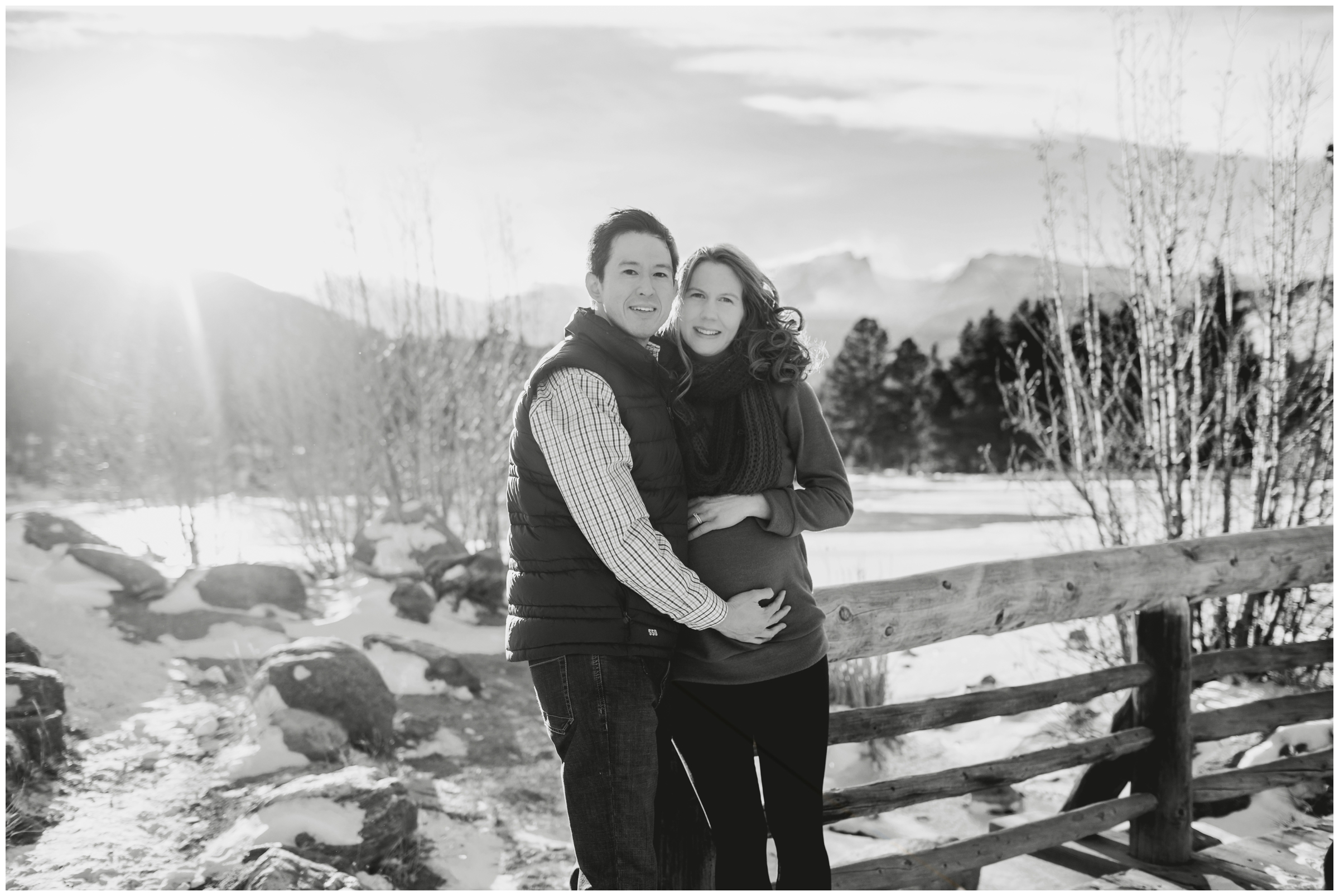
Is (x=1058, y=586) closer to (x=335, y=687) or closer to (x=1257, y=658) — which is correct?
(x=1257, y=658)

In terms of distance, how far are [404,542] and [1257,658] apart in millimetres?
7785

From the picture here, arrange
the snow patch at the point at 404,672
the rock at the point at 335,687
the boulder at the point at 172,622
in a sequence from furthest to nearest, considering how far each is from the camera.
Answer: the boulder at the point at 172,622 → the snow patch at the point at 404,672 → the rock at the point at 335,687

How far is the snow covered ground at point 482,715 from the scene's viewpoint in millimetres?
3869

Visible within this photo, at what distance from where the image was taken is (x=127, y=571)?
23.0 ft

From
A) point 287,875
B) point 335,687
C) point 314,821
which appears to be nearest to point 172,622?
point 335,687

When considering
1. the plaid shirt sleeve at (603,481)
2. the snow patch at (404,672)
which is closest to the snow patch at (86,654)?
the snow patch at (404,672)

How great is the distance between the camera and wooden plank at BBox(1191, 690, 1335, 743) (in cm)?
375

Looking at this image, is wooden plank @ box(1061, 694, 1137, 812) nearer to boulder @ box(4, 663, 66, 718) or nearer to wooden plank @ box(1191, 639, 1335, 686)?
wooden plank @ box(1191, 639, 1335, 686)

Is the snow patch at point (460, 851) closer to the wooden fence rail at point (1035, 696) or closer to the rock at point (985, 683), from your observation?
the wooden fence rail at point (1035, 696)

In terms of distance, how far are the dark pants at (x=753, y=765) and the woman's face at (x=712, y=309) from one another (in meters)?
0.84

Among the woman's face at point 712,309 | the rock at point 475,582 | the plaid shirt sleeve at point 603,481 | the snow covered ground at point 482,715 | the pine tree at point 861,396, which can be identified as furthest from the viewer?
the pine tree at point 861,396

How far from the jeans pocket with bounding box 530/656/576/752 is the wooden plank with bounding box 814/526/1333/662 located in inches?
36.0

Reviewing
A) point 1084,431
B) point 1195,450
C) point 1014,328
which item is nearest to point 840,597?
point 1195,450

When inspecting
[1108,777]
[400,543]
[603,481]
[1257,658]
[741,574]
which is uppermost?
[603,481]
